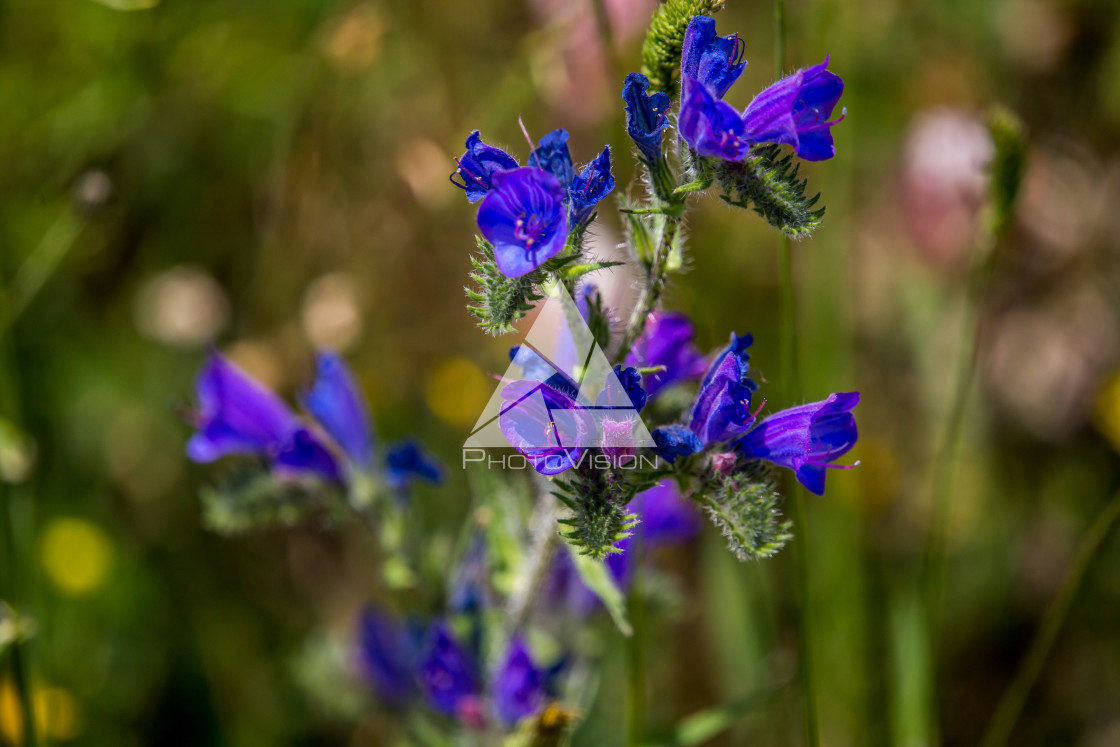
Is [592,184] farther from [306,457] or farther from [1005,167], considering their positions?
[1005,167]

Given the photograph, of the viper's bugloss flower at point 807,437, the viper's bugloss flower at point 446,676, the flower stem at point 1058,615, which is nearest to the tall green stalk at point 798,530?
the viper's bugloss flower at point 807,437

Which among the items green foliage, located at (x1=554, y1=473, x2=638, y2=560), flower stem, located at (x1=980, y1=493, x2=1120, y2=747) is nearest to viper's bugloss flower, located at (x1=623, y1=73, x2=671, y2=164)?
green foliage, located at (x1=554, y1=473, x2=638, y2=560)

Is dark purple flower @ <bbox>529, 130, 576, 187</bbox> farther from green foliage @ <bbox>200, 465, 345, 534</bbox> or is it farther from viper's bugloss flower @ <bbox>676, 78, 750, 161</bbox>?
green foliage @ <bbox>200, 465, 345, 534</bbox>

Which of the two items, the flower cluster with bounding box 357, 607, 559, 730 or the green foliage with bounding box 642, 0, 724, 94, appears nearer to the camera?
the green foliage with bounding box 642, 0, 724, 94

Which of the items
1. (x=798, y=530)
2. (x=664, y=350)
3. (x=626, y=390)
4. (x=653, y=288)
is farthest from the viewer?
(x=798, y=530)

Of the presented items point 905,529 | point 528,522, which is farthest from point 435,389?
point 905,529

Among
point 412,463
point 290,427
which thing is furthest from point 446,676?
point 290,427

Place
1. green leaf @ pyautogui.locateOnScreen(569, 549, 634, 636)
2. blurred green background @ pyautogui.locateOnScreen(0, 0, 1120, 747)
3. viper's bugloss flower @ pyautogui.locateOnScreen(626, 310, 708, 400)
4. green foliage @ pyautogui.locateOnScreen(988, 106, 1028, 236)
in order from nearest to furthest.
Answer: green leaf @ pyautogui.locateOnScreen(569, 549, 634, 636)
viper's bugloss flower @ pyautogui.locateOnScreen(626, 310, 708, 400)
green foliage @ pyautogui.locateOnScreen(988, 106, 1028, 236)
blurred green background @ pyautogui.locateOnScreen(0, 0, 1120, 747)
